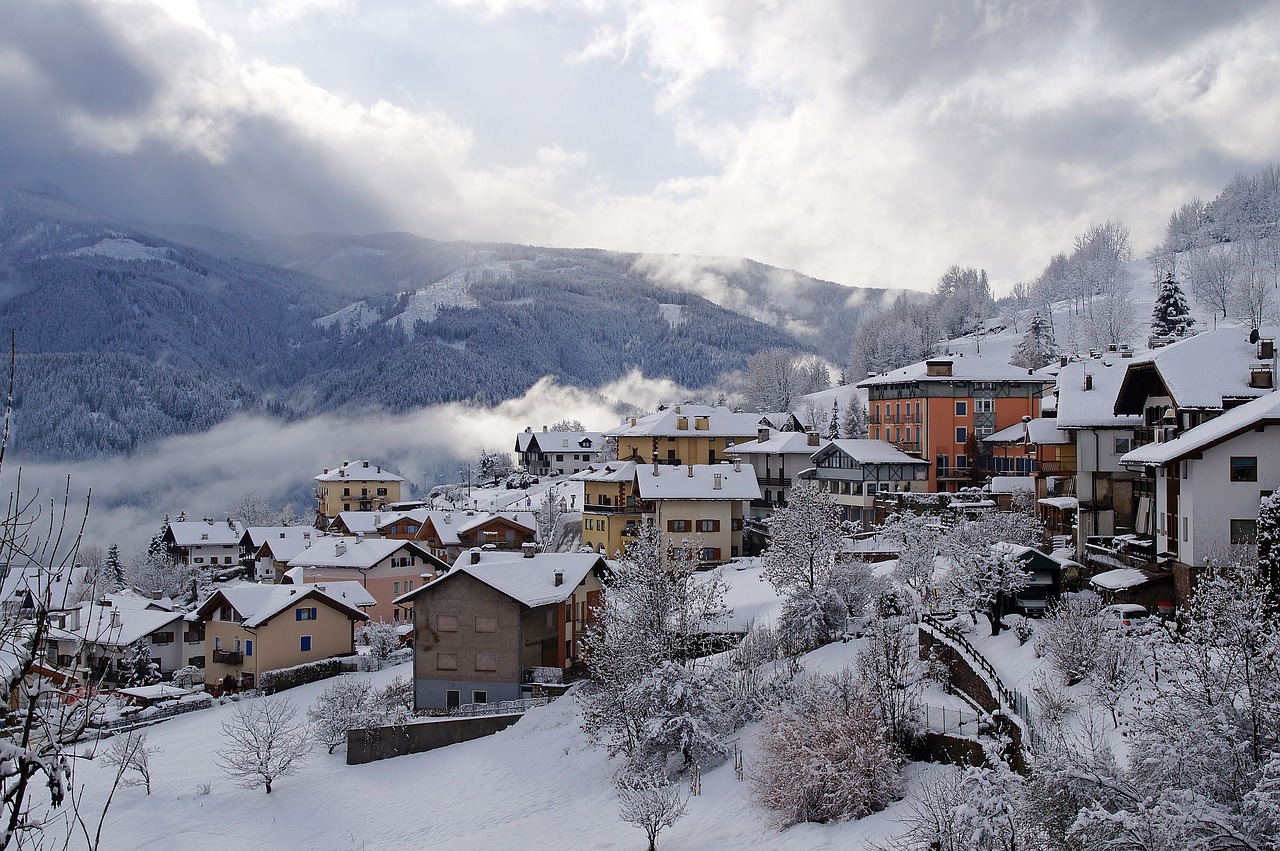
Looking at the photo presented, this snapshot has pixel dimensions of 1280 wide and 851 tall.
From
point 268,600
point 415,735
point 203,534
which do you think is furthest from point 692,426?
point 203,534

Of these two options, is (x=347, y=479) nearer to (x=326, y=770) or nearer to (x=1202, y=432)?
(x=326, y=770)

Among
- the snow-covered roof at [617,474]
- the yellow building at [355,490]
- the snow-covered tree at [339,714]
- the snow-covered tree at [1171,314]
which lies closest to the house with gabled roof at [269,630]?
the snow-covered tree at [339,714]

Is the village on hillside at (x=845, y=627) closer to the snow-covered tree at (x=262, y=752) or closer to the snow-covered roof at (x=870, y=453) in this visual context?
the snow-covered tree at (x=262, y=752)

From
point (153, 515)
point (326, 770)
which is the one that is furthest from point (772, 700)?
point (153, 515)

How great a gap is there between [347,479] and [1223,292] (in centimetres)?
13077

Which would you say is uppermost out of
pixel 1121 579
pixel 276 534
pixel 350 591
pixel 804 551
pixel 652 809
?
pixel 1121 579

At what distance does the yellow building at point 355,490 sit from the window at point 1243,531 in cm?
11310

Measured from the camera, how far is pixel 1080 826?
1398cm

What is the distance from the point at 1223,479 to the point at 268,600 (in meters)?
50.4

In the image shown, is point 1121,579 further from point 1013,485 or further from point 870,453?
point 870,453

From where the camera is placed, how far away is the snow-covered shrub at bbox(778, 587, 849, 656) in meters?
39.2

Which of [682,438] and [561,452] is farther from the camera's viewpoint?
[561,452]

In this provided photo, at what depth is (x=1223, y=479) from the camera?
99.1ft

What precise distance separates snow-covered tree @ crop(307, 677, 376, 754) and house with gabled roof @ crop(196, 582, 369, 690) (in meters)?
13.4
